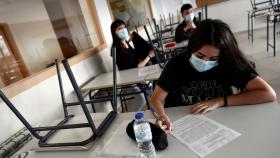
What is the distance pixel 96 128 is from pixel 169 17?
5639mm

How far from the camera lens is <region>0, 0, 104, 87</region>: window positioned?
6.29ft

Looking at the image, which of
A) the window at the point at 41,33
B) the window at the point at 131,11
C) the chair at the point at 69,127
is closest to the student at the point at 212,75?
the chair at the point at 69,127

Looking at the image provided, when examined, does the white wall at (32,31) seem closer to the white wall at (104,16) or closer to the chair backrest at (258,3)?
the white wall at (104,16)

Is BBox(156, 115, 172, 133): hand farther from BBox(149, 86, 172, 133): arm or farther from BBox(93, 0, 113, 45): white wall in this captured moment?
BBox(93, 0, 113, 45): white wall

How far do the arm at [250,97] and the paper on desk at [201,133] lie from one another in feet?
0.20

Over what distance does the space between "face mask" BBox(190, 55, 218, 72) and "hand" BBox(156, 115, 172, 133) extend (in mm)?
321

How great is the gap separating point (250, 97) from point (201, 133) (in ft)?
1.09

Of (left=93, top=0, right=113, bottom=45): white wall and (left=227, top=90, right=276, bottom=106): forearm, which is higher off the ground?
(left=93, top=0, right=113, bottom=45): white wall

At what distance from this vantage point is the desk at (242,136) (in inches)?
32.3

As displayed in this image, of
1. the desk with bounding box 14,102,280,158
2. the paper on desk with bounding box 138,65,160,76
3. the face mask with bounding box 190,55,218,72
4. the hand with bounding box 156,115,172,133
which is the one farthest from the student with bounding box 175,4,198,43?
the hand with bounding box 156,115,172,133

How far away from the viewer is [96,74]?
9.34ft

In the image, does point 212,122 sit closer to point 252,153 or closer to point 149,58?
point 252,153

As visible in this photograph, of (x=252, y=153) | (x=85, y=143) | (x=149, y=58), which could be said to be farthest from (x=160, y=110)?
(x=149, y=58)

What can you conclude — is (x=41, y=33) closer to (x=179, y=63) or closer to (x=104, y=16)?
(x=104, y=16)
